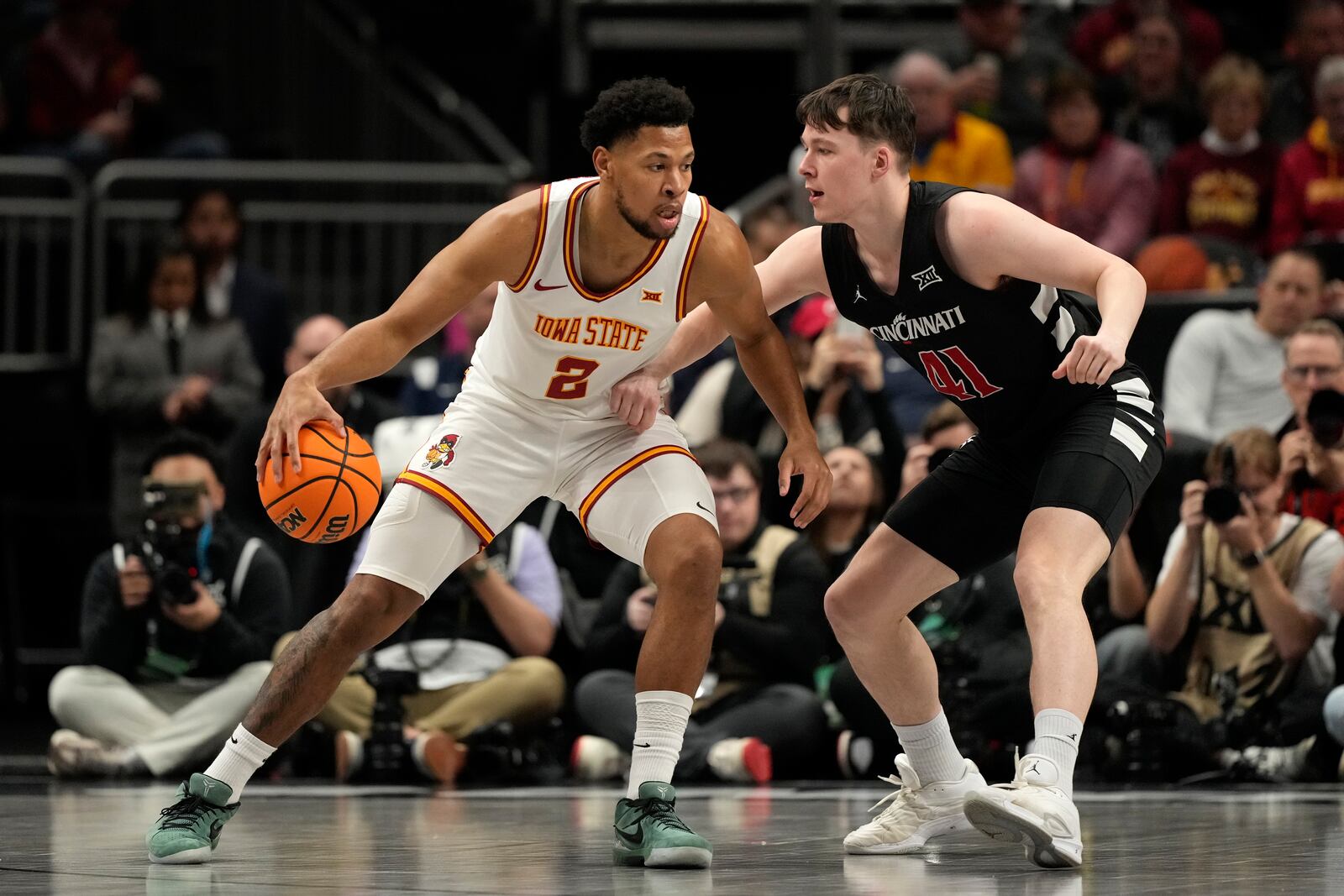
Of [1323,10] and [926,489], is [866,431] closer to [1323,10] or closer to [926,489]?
[926,489]

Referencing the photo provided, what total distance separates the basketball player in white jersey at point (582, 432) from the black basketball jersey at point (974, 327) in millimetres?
354

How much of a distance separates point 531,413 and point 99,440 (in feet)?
21.4

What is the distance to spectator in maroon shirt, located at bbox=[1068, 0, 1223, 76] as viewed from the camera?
12.1 m

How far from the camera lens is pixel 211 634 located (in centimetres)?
833

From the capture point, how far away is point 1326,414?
7.65 metres

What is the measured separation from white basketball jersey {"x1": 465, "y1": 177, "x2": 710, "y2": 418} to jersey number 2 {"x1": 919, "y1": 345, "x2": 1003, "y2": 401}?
699 millimetres

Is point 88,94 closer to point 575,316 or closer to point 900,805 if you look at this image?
point 575,316

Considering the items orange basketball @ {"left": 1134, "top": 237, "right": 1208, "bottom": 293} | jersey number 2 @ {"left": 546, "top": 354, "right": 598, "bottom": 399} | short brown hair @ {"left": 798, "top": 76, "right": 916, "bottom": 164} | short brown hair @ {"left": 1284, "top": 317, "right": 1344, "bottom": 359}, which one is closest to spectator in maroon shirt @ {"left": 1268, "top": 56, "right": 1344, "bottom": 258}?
orange basketball @ {"left": 1134, "top": 237, "right": 1208, "bottom": 293}

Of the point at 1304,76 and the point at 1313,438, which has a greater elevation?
the point at 1304,76

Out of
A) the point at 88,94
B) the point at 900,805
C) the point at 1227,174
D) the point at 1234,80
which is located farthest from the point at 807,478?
the point at 88,94

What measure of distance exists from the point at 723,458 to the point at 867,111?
306cm

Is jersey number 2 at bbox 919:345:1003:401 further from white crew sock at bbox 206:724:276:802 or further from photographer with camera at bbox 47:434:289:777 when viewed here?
photographer with camera at bbox 47:434:289:777

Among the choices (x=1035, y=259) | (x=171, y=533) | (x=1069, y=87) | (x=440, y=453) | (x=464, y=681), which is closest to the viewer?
(x=1035, y=259)

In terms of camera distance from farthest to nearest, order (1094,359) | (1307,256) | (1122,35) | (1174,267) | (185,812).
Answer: (1122,35), (1174,267), (1307,256), (185,812), (1094,359)
